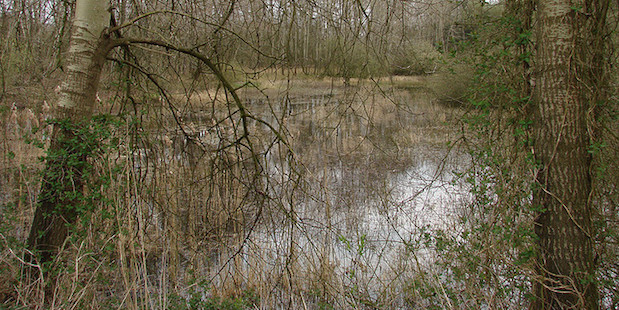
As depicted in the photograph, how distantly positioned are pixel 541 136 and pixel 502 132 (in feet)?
1.61

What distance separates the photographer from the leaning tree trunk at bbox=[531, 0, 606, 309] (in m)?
2.84

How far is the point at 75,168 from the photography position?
99.3 inches

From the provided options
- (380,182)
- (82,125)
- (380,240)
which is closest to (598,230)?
(380,240)

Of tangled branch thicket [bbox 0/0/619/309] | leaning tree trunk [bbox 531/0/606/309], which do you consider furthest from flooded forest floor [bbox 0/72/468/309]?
leaning tree trunk [bbox 531/0/606/309]

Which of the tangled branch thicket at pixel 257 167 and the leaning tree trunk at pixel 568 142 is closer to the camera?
the tangled branch thicket at pixel 257 167

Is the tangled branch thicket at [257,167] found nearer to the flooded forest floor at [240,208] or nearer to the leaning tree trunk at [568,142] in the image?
the flooded forest floor at [240,208]

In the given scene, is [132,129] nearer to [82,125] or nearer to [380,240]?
[82,125]

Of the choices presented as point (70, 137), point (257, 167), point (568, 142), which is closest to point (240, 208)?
point (257, 167)

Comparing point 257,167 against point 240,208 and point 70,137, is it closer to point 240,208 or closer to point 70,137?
point 240,208

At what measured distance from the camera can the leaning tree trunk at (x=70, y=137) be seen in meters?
2.52

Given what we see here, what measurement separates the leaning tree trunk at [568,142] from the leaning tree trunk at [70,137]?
9.77ft

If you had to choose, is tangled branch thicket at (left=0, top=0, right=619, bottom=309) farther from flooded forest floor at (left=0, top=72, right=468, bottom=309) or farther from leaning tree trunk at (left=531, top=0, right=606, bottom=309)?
leaning tree trunk at (left=531, top=0, right=606, bottom=309)

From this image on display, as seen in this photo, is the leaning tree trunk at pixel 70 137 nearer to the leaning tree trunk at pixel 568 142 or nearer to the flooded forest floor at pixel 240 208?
the flooded forest floor at pixel 240 208

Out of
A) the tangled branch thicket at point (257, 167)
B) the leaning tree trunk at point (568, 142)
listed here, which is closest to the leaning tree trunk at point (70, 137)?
the tangled branch thicket at point (257, 167)
